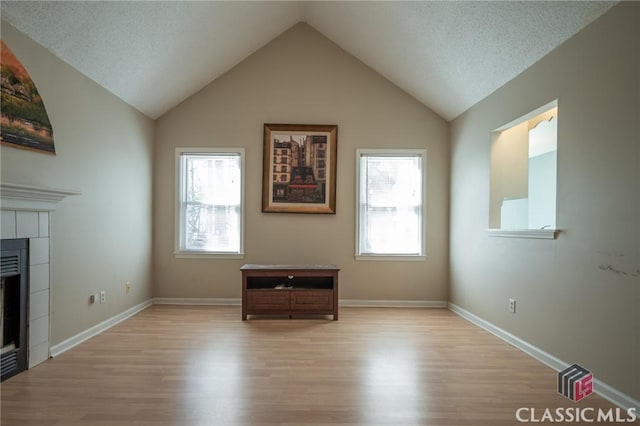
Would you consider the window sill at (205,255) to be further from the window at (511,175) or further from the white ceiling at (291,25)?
the window at (511,175)

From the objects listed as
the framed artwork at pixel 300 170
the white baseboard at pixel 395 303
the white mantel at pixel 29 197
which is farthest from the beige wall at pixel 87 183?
the white baseboard at pixel 395 303

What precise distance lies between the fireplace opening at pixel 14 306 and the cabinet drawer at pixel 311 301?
2.41m

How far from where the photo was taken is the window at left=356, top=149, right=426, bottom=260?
490 cm

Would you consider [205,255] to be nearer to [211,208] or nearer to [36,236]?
[211,208]

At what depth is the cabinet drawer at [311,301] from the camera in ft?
13.7

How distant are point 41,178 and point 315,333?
2.72 metres

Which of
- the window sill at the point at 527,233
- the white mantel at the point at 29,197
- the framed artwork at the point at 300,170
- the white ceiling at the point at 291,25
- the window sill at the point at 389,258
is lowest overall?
the window sill at the point at 389,258

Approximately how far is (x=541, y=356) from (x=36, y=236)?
408cm

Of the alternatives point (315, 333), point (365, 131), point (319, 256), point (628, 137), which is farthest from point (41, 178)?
point (628, 137)

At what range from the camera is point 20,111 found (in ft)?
8.71

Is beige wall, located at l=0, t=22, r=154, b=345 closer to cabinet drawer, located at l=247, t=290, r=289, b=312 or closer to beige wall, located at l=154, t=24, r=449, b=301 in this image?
beige wall, located at l=154, t=24, r=449, b=301

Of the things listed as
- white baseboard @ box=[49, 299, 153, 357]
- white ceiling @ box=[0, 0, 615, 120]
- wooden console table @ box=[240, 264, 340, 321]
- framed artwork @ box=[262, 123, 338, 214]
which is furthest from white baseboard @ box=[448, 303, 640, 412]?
white baseboard @ box=[49, 299, 153, 357]

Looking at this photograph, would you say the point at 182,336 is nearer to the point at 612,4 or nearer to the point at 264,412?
the point at 264,412

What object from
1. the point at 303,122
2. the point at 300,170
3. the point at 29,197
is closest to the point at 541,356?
the point at 300,170
